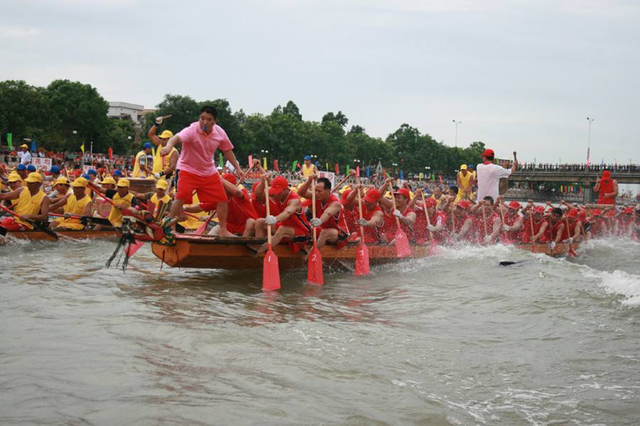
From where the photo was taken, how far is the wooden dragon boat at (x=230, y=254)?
8281mm

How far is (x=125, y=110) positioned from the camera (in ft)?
416

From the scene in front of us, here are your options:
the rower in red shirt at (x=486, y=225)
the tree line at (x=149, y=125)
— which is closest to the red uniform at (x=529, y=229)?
the rower in red shirt at (x=486, y=225)

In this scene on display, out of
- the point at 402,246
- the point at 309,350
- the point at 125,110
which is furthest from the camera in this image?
the point at 125,110

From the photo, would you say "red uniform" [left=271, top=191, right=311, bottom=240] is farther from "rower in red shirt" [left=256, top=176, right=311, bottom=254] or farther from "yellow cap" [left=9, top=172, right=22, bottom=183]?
"yellow cap" [left=9, top=172, right=22, bottom=183]

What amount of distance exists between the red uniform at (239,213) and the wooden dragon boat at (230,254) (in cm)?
67

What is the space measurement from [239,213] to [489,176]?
239 inches

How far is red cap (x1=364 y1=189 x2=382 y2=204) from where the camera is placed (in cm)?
1070

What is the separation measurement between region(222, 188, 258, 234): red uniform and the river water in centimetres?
73

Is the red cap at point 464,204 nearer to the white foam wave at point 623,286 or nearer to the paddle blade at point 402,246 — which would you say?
the paddle blade at point 402,246

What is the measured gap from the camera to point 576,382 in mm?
5055

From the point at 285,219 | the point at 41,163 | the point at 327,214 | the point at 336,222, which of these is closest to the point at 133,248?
the point at 285,219

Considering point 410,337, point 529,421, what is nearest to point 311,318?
point 410,337

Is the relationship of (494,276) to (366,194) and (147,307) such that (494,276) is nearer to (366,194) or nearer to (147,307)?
(366,194)

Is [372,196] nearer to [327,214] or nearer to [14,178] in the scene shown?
[327,214]
